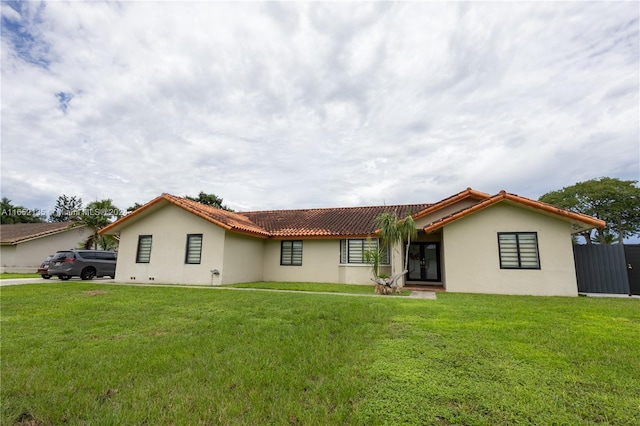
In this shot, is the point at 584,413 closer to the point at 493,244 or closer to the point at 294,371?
the point at 294,371

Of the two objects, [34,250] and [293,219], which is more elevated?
[293,219]

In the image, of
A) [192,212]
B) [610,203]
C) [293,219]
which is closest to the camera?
[192,212]

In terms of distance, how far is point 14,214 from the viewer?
49656 millimetres

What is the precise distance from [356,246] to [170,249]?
400 inches

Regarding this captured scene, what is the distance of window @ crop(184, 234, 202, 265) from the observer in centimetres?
1579

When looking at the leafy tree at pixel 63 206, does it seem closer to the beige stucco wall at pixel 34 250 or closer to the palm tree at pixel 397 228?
the beige stucco wall at pixel 34 250

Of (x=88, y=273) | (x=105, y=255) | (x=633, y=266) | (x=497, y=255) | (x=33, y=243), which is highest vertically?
(x=33, y=243)

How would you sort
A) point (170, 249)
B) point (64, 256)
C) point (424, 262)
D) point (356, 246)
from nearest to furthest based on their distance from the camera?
point (170, 249), point (356, 246), point (64, 256), point (424, 262)

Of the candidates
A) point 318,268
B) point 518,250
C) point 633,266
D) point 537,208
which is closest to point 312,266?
point 318,268

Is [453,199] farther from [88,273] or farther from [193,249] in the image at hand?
[88,273]

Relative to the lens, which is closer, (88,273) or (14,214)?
(88,273)

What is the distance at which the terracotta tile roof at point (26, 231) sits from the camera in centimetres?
2664

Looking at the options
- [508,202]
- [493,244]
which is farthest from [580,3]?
[493,244]

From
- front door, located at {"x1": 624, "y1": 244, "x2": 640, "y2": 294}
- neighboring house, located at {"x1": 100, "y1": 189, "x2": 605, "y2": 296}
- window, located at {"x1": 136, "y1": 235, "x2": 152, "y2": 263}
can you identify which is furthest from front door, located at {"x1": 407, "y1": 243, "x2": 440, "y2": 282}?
window, located at {"x1": 136, "y1": 235, "x2": 152, "y2": 263}
